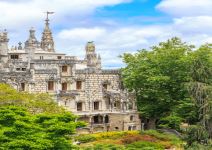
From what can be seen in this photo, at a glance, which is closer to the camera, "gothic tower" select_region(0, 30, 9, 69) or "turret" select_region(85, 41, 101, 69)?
"gothic tower" select_region(0, 30, 9, 69)

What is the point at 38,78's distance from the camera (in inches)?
2371

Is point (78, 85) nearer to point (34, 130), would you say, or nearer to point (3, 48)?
point (3, 48)

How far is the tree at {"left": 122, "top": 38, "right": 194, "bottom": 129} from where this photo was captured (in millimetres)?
60906

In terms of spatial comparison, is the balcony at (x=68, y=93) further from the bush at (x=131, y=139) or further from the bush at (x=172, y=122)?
the bush at (x=131, y=139)

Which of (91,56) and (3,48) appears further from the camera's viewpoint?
(91,56)

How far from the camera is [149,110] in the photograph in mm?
63156

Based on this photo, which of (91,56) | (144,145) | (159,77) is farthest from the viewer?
(91,56)

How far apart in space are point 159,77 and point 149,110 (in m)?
5.22

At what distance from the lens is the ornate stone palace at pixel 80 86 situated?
6013cm

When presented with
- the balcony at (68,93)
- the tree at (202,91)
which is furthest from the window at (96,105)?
the tree at (202,91)

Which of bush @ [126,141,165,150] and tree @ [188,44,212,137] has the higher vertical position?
tree @ [188,44,212,137]

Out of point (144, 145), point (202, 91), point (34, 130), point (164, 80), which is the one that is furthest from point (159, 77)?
point (34, 130)

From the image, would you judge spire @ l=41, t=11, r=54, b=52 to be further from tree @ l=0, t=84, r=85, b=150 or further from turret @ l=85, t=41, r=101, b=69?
tree @ l=0, t=84, r=85, b=150

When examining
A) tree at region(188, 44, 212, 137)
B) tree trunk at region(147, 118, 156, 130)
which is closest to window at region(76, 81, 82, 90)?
tree trunk at region(147, 118, 156, 130)
